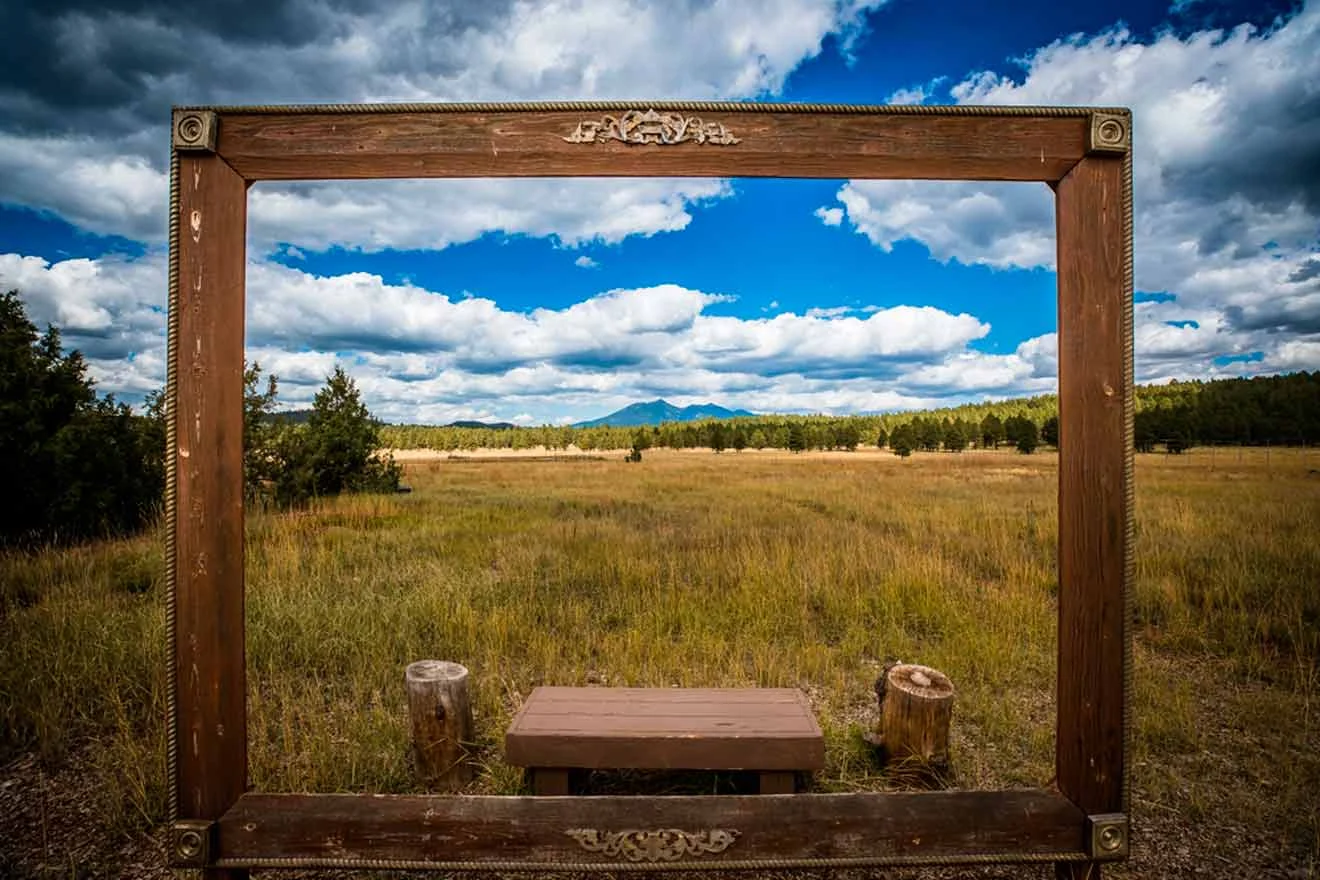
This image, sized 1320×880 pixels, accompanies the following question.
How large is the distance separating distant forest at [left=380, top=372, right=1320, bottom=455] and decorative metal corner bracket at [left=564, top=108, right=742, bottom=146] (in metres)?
6.74

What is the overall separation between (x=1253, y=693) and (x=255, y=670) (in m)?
7.95

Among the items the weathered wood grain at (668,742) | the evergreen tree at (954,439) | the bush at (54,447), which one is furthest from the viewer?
the evergreen tree at (954,439)

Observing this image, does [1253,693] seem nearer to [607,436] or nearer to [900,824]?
[900,824]

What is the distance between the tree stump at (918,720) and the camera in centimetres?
348

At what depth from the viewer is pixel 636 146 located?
2668 millimetres

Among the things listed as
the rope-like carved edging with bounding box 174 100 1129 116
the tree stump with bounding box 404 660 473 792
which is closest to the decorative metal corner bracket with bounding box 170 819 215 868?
the tree stump with bounding box 404 660 473 792

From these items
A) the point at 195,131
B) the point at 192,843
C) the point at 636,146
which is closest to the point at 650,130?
the point at 636,146

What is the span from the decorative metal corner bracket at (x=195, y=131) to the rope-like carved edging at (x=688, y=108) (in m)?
0.06

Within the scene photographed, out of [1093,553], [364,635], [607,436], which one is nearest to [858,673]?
[1093,553]

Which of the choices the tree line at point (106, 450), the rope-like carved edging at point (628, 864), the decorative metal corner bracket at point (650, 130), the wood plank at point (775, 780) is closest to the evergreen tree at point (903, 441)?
the tree line at point (106, 450)

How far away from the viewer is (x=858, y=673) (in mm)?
5129

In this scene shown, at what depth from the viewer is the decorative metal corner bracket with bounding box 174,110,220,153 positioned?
257cm

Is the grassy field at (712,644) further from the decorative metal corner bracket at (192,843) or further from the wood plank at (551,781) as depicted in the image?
the decorative metal corner bracket at (192,843)

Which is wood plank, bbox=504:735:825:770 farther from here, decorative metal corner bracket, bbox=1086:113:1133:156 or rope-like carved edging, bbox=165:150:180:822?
decorative metal corner bracket, bbox=1086:113:1133:156
